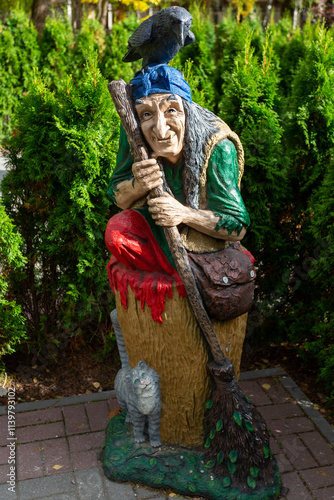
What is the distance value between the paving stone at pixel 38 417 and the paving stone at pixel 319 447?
1864mm

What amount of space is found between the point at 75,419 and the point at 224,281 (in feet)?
5.95

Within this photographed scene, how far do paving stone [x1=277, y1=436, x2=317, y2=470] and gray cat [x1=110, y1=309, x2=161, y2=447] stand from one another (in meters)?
0.95

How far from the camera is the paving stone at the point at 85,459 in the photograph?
11.1 feet

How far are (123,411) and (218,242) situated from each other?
1432 mm

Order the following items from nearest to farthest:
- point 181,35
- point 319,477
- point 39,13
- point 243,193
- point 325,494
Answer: point 181,35 → point 325,494 → point 319,477 → point 243,193 → point 39,13

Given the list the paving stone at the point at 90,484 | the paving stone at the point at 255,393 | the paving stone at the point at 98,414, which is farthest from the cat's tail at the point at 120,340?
the paving stone at the point at 255,393

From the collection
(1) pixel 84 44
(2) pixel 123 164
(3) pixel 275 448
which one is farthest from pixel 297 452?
(1) pixel 84 44

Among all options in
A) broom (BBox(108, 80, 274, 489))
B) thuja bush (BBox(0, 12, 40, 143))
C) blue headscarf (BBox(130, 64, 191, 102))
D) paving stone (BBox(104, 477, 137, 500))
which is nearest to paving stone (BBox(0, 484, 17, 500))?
paving stone (BBox(104, 477, 137, 500))

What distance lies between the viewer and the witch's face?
8.98 ft

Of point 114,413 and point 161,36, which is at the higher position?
point 161,36

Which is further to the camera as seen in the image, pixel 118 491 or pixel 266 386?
pixel 266 386

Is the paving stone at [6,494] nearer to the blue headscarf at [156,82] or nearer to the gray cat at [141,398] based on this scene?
the gray cat at [141,398]

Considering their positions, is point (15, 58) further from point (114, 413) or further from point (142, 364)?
point (142, 364)

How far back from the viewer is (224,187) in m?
2.89
